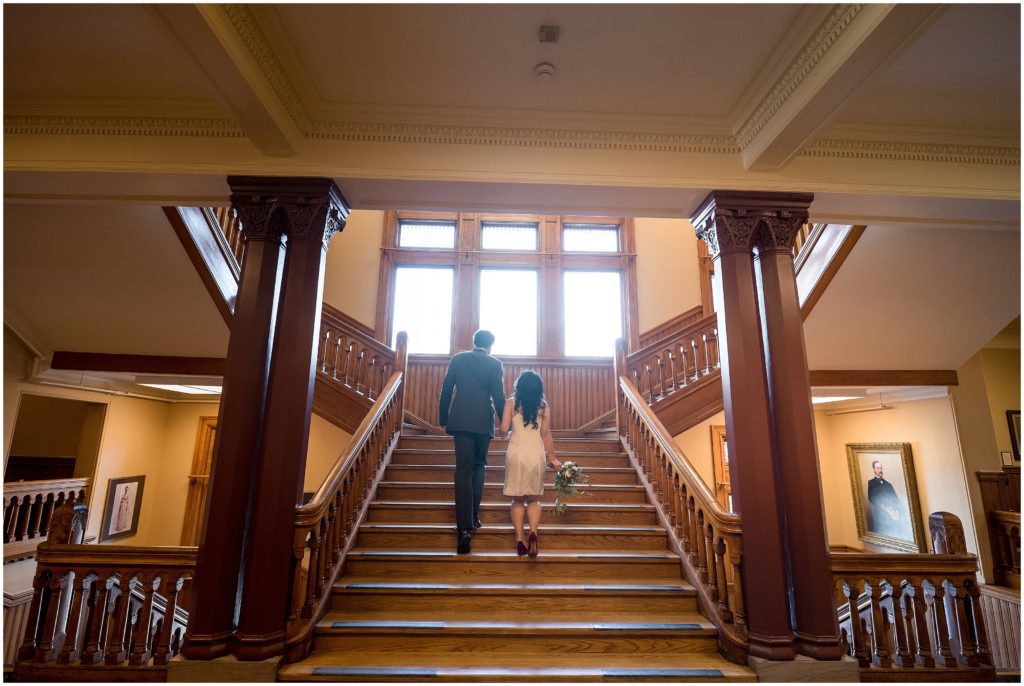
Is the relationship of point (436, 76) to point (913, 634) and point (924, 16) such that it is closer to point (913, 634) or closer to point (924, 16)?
point (924, 16)

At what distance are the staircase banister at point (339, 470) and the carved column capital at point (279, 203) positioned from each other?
63.2 inches

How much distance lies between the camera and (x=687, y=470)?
392 centimetres

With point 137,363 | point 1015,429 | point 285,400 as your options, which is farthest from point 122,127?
point 1015,429

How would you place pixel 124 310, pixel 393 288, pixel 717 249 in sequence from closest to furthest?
1. pixel 717 249
2. pixel 124 310
3. pixel 393 288

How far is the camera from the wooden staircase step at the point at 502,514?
4461 mm

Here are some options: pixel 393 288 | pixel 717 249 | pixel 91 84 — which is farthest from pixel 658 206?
pixel 393 288

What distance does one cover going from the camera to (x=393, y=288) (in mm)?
8180

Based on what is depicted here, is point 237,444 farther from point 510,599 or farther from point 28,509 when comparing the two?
point 28,509

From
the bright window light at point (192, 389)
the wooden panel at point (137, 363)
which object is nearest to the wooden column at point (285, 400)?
the wooden panel at point (137, 363)

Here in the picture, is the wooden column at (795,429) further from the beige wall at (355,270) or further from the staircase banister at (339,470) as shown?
the beige wall at (355,270)

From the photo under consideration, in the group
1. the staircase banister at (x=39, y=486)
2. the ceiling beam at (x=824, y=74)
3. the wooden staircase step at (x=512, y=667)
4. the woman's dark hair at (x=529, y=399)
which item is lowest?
the wooden staircase step at (x=512, y=667)

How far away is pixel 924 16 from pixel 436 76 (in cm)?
246

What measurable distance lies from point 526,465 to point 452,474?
1434 millimetres

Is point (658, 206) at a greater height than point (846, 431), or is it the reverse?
point (658, 206)
